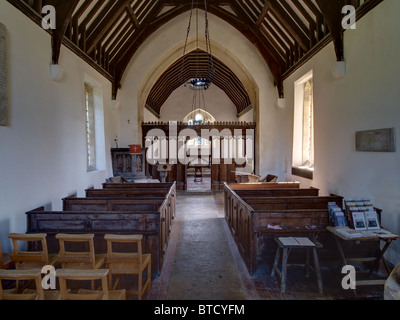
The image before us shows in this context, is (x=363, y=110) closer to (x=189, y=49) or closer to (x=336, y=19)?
(x=336, y=19)

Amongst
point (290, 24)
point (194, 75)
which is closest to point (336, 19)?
point (290, 24)

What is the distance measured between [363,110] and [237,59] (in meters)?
5.27

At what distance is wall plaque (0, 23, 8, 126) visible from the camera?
10.8 feet

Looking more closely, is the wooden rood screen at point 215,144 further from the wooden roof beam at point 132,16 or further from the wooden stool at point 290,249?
the wooden stool at point 290,249

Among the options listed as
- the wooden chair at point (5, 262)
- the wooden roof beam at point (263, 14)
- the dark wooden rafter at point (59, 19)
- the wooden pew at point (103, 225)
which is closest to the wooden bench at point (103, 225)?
the wooden pew at point (103, 225)

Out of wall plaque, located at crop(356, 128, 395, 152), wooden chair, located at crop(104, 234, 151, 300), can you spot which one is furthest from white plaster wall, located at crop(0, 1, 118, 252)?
wall plaque, located at crop(356, 128, 395, 152)

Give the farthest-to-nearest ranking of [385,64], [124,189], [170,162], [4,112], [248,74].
Answer: [170,162] → [248,74] → [124,189] → [385,64] → [4,112]

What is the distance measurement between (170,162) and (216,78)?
23.6 ft

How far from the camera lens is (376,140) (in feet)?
12.5

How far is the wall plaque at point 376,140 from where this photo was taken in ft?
11.6

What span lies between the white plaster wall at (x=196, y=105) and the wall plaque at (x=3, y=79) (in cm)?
1287

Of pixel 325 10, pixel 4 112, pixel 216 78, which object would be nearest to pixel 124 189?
pixel 4 112

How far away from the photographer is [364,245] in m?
3.51

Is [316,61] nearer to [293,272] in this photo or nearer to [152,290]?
[293,272]
